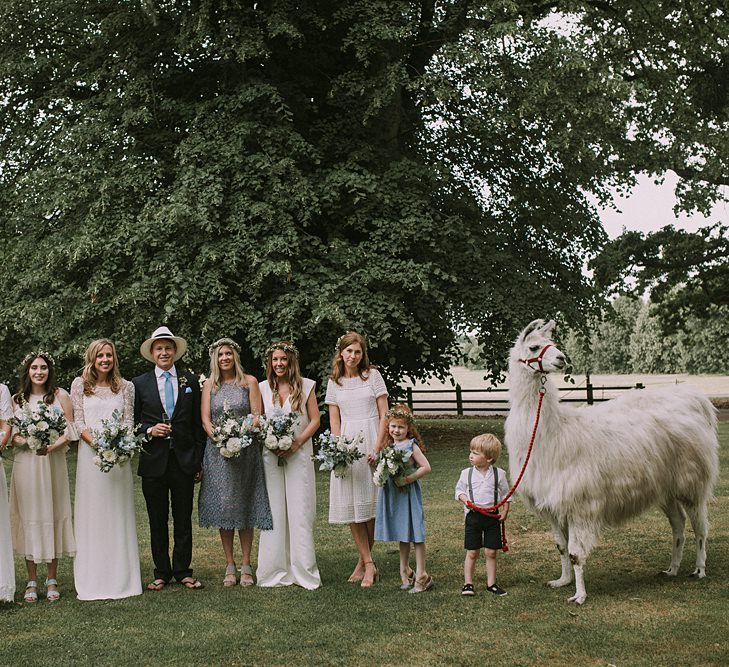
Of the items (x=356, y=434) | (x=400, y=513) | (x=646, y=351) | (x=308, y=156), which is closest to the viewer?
(x=400, y=513)

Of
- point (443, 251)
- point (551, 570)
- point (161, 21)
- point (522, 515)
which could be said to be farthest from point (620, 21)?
point (551, 570)

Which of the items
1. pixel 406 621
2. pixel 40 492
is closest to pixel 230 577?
pixel 40 492

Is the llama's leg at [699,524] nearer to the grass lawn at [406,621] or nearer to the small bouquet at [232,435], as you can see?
the grass lawn at [406,621]

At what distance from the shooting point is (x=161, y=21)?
60.3 ft

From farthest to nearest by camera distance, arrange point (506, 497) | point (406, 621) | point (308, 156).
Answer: point (308, 156)
point (506, 497)
point (406, 621)

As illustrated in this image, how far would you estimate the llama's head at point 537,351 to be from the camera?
24.7 feet

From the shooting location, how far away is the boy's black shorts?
300 inches

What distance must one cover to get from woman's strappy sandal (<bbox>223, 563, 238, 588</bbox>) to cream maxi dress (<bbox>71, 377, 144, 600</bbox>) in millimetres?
772

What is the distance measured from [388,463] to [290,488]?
43.1 inches

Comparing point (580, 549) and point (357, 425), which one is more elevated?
point (357, 425)

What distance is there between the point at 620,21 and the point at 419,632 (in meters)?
16.7

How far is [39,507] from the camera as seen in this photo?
26.3ft

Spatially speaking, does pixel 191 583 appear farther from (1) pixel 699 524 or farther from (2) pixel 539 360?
(1) pixel 699 524

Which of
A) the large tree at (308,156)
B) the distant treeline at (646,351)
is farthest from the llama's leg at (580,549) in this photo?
the distant treeline at (646,351)
